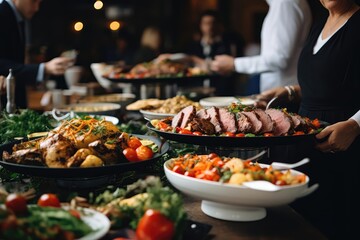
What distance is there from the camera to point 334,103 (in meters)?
2.84

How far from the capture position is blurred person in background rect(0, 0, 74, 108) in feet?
13.4

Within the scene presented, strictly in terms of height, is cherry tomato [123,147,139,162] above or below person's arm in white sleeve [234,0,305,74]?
below

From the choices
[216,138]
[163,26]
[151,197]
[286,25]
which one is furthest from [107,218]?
→ [163,26]

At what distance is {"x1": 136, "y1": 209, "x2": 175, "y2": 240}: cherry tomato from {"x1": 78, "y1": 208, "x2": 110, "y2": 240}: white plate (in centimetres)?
10

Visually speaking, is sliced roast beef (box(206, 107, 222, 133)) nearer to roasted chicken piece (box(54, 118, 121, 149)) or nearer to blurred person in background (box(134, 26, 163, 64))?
roasted chicken piece (box(54, 118, 121, 149))

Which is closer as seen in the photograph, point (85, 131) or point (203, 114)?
point (85, 131)

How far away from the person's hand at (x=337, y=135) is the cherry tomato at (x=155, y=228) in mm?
1276

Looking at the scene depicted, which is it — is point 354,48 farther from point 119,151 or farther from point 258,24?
point 258,24

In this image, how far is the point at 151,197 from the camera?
1.43 meters

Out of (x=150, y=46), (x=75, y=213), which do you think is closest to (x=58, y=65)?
(x=75, y=213)

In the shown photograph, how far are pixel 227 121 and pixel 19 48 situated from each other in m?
2.65

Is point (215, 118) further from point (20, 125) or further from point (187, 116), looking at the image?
point (20, 125)

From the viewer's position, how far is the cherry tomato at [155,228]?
131 centimetres

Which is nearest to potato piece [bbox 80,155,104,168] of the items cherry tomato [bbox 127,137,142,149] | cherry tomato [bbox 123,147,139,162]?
cherry tomato [bbox 123,147,139,162]
